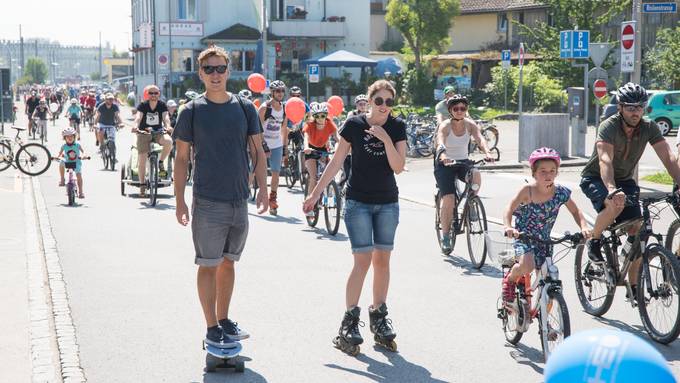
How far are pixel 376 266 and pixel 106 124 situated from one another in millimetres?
18020

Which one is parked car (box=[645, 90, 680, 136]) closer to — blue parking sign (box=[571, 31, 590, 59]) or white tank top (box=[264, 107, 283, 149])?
blue parking sign (box=[571, 31, 590, 59])

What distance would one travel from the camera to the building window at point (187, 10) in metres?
69.3

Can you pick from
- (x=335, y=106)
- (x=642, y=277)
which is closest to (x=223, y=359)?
(x=642, y=277)

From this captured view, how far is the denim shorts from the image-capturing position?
704 cm

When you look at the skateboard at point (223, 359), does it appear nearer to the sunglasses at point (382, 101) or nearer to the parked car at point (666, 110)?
the sunglasses at point (382, 101)

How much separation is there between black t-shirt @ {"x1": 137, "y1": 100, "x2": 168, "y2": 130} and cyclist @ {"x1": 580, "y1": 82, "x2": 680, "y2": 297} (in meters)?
10.6

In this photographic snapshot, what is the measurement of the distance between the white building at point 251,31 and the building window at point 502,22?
28.9 ft

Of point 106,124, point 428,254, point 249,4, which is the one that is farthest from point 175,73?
point 428,254

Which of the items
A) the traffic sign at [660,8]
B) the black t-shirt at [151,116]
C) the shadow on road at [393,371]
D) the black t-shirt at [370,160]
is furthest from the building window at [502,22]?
the shadow on road at [393,371]

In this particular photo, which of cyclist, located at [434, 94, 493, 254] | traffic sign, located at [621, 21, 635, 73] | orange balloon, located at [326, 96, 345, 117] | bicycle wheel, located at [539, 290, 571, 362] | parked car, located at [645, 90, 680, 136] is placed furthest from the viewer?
parked car, located at [645, 90, 680, 136]

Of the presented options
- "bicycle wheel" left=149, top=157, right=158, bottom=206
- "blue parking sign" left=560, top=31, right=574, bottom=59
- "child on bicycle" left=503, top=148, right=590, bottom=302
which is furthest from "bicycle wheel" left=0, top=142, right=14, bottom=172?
"child on bicycle" left=503, top=148, right=590, bottom=302

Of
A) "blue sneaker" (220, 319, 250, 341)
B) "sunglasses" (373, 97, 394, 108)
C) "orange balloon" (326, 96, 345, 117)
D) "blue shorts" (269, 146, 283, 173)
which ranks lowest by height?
"blue sneaker" (220, 319, 250, 341)

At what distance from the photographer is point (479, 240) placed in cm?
1048

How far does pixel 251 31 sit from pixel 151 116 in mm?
51737
